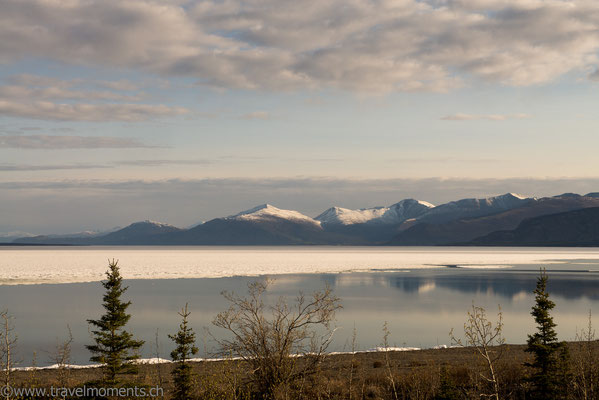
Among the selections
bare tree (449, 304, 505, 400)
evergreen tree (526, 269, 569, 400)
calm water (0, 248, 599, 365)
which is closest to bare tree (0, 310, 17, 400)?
calm water (0, 248, 599, 365)

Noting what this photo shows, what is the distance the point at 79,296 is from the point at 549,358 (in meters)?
40.6

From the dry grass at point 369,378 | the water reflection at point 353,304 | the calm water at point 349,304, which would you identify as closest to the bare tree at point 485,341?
the dry grass at point 369,378

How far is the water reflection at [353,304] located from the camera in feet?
98.4

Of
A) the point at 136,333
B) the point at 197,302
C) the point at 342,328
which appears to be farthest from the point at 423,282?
the point at 136,333

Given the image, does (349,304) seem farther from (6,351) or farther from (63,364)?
(6,351)

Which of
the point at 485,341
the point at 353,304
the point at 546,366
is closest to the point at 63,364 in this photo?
the point at 485,341

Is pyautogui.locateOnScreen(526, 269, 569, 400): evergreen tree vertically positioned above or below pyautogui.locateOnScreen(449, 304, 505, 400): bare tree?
below

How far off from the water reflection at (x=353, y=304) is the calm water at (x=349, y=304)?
0.20 ft

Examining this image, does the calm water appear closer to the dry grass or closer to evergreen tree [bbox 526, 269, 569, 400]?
the dry grass

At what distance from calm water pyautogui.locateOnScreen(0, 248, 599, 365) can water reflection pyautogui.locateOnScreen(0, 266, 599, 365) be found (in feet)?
0.20

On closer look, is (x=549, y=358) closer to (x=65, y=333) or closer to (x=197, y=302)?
(x=65, y=333)

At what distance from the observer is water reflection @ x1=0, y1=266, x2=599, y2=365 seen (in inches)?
1180

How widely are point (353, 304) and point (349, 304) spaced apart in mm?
338

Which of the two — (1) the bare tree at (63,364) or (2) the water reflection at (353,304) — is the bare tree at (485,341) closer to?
(1) the bare tree at (63,364)
